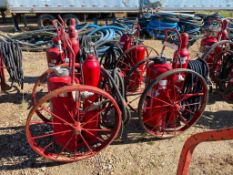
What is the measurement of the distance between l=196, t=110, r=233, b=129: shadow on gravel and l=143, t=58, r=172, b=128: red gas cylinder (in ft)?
3.01

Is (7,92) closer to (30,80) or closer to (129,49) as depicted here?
(30,80)

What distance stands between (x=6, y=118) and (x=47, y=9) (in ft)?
25.0

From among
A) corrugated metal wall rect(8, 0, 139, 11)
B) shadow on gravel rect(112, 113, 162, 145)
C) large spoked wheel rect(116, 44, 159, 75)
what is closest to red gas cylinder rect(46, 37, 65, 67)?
large spoked wheel rect(116, 44, 159, 75)

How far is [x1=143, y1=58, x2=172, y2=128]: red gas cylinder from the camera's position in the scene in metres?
3.42

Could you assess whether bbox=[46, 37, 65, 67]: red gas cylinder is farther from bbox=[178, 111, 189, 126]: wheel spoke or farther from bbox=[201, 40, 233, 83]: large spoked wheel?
bbox=[201, 40, 233, 83]: large spoked wheel

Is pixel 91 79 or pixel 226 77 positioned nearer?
pixel 91 79

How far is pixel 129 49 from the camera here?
4.77 meters

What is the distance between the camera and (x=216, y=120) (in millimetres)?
4406

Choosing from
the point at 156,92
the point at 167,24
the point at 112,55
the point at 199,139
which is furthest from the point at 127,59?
Answer: the point at 167,24

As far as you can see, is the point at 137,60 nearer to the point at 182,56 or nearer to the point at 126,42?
the point at 126,42

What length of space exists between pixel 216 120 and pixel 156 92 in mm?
1530

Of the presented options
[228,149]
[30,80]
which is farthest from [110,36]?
[228,149]

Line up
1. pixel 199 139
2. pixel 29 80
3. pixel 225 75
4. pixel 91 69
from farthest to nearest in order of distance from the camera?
pixel 29 80, pixel 225 75, pixel 91 69, pixel 199 139

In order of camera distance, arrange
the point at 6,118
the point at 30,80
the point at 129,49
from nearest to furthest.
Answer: the point at 6,118, the point at 129,49, the point at 30,80
